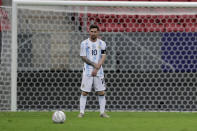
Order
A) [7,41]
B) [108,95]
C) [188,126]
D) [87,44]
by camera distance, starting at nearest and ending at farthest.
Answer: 1. [188,126]
2. [87,44]
3. [7,41]
4. [108,95]

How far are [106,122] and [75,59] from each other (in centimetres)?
313

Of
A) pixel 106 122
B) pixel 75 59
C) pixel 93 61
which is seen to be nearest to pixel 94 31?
pixel 93 61

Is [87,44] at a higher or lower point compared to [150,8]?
lower

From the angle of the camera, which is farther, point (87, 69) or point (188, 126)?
point (87, 69)

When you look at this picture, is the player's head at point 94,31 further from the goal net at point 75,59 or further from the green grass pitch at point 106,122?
the goal net at point 75,59

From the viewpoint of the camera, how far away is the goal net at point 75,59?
26.5 ft

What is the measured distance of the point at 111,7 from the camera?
7906mm

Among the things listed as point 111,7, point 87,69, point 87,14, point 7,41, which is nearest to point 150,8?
point 111,7

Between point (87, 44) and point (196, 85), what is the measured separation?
10.3ft

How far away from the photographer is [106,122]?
20.4ft

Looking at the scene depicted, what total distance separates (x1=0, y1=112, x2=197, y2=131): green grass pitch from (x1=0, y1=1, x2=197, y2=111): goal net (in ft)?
2.38

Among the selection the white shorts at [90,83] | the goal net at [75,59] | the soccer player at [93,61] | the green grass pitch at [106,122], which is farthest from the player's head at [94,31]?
the goal net at [75,59]

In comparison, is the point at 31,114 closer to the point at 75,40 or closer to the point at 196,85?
the point at 75,40

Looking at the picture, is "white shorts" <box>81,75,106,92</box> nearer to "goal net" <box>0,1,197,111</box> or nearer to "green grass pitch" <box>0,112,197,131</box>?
"green grass pitch" <box>0,112,197,131</box>
